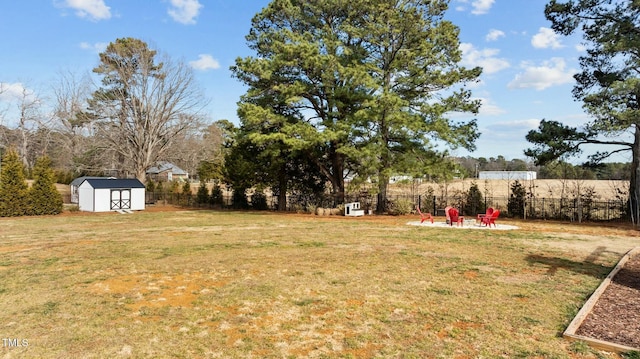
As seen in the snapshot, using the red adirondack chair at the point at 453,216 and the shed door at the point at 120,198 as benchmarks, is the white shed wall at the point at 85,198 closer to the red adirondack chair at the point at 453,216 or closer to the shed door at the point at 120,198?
the shed door at the point at 120,198

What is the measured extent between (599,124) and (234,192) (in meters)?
20.7

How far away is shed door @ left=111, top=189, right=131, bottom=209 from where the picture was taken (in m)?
24.0

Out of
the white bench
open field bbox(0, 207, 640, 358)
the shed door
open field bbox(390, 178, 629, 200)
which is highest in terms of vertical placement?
open field bbox(390, 178, 629, 200)

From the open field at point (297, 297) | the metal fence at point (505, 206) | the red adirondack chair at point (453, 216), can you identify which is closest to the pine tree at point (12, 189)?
the metal fence at point (505, 206)

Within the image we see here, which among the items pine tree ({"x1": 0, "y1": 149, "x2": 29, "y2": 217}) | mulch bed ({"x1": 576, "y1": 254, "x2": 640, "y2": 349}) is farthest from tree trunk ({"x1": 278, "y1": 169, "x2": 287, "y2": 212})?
mulch bed ({"x1": 576, "y1": 254, "x2": 640, "y2": 349})

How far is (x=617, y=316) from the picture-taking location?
4.73 meters

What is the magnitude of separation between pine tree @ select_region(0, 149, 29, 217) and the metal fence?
11.1m

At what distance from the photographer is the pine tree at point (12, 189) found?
1961cm

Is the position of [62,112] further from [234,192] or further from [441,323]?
[441,323]

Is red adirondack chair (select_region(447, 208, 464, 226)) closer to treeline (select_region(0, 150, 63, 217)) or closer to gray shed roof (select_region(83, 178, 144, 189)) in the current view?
gray shed roof (select_region(83, 178, 144, 189))

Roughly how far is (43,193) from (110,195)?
3.63m

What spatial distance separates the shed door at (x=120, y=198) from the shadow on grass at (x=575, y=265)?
23.5 m

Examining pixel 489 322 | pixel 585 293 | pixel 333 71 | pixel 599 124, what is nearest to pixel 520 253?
pixel 585 293

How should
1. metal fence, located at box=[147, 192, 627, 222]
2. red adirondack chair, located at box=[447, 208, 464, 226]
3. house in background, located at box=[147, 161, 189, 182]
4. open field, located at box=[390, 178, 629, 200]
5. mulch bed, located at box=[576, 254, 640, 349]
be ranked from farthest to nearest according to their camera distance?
1. house in background, located at box=[147, 161, 189, 182]
2. open field, located at box=[390, 178, 629, 200]
3. metal fence, located at box=[147, 192, 627, 222]
4. red adirondack chair, located at box=[447, 208, 464, 226]
5. mulch bed, located at box=[576, 254, 640, 349]
